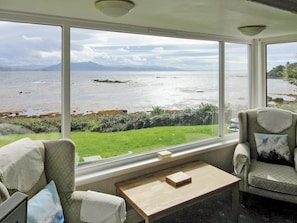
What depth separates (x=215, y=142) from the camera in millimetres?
3373

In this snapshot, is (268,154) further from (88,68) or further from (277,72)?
(88,68)

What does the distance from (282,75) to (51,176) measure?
3460 millimetres

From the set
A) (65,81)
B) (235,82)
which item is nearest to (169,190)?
(65,81)

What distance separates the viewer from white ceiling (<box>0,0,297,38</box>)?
1.71 metres

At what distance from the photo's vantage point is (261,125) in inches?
124

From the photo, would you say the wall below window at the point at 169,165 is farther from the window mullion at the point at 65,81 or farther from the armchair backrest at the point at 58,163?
the window mullion at the point at 65,81

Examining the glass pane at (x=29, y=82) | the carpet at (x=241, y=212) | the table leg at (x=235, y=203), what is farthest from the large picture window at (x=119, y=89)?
the table leg at (x=235, y=203)

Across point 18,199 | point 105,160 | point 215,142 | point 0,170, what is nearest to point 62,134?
point 105,160

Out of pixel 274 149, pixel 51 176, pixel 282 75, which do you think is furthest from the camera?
pixel 282 75

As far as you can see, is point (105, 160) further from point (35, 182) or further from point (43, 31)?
point (43, 31)

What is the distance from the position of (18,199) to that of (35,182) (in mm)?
1355

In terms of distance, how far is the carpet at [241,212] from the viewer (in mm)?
2506

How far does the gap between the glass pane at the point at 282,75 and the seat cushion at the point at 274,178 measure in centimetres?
125

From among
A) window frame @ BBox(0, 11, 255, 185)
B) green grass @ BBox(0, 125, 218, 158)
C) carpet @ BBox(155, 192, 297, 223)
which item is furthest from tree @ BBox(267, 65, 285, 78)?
carpet @ BBox(155, 192, 297, 223)
